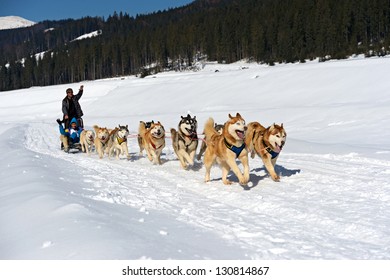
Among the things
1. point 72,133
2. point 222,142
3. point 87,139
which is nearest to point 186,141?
point 222,142

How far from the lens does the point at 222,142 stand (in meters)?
6.20

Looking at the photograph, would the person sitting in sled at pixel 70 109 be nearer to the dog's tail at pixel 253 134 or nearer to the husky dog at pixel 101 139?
the husky dog at pixel 101 139

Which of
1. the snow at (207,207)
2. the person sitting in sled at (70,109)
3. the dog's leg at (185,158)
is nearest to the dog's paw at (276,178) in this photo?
the snow at (207,207)

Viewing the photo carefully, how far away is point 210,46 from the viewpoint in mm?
67250

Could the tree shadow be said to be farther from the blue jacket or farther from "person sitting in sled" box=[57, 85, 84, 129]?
"person sitting in sled" box=[57, 85, 84, 129]

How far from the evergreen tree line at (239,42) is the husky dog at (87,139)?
34404 mm

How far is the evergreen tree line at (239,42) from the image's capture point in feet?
165

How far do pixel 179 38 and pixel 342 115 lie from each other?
6127 centimetres

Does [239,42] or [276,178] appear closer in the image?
[276,178]

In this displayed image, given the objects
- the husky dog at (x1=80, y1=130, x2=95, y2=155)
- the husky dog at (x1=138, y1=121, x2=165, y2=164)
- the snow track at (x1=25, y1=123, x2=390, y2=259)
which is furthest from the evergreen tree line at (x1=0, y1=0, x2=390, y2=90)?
the snow track at (x1=25, y1=123, x2=390, y2=259)

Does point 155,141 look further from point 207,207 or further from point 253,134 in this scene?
point 207,207

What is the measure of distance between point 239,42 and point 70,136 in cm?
5674

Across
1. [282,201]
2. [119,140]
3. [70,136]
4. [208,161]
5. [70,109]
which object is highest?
[70,109]
